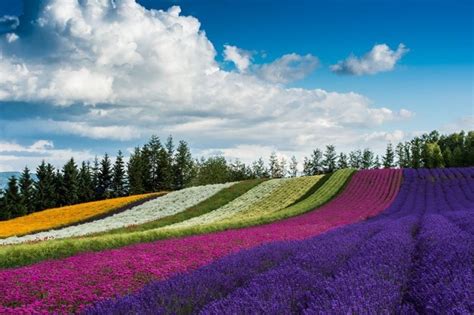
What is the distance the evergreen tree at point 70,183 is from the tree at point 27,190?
3957 mm

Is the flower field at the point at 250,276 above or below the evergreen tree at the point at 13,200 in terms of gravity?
above

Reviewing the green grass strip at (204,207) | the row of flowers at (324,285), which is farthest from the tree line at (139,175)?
the row of flowers at (324,285)

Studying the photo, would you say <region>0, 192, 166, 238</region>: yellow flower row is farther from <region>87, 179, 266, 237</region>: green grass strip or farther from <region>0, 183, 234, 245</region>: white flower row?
<region>87, 179, 266, 237</region>: green grass strip

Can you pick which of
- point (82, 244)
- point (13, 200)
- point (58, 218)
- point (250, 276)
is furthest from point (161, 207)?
point (13, 200)

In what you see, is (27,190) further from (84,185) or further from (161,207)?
(161,207)

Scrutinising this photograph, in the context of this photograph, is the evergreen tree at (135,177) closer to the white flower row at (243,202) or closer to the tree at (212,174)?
the tree at (212,174)

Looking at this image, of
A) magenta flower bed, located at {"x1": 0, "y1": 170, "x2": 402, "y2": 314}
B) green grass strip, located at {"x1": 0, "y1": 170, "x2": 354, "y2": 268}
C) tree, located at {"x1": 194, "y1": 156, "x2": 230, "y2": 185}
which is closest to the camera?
magenta flower bed, located at {"x1": 0, "y1": 170, "x2": 402, "y2": 314}

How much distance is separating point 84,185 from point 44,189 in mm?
5518

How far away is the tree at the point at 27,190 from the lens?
203 ft

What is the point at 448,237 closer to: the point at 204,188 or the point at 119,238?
the point at 119,238

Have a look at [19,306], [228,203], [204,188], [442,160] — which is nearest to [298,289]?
[19,306]

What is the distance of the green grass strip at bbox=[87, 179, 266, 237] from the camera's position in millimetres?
25031

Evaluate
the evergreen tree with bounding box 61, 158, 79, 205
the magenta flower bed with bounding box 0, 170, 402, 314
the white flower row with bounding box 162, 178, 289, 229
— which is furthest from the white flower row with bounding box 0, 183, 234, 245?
the evergreen tree with bounding box 61, 158, 79, 205

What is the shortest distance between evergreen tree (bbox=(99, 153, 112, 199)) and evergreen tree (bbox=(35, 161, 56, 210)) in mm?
7413
